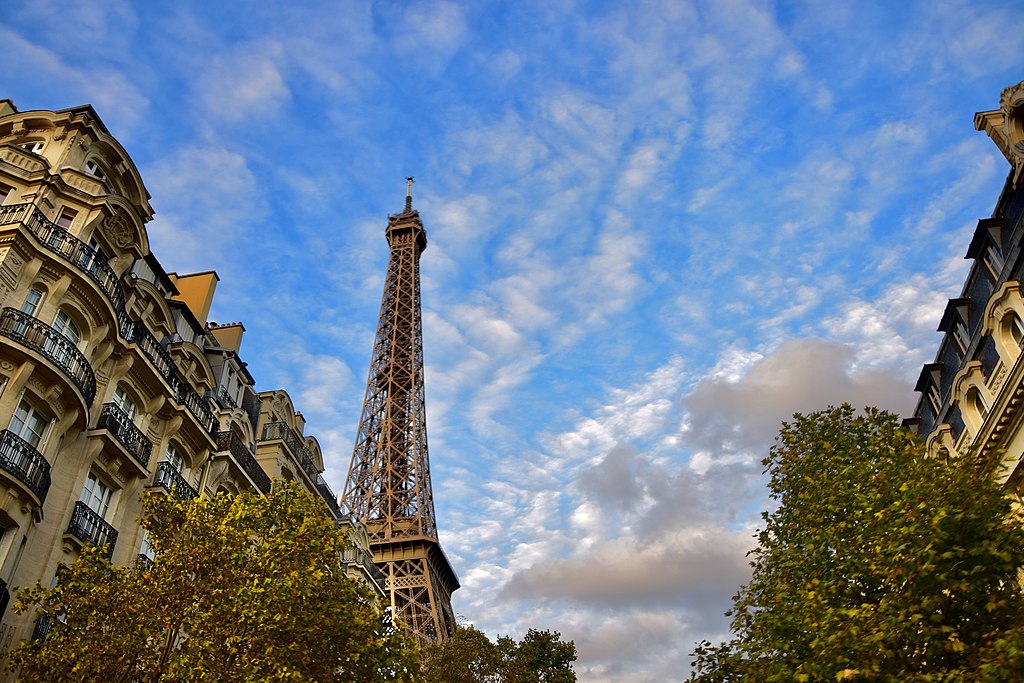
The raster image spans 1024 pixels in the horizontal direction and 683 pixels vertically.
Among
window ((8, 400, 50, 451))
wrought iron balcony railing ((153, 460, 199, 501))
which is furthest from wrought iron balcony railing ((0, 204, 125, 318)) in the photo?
→ wrought iron balcony railing ((153, 460, 199, 501))

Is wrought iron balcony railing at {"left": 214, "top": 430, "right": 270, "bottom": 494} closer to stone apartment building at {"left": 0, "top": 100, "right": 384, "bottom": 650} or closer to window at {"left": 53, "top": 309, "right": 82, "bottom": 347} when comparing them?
stone apartment building at {"left": 0, "top": 100, "right": 384, "bottom": 650}

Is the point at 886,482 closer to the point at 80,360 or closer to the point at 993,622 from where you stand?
the point at 993,622

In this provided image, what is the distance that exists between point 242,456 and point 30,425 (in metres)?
9.33

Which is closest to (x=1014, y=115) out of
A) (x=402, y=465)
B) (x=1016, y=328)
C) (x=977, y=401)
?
(x=1016, y=328)

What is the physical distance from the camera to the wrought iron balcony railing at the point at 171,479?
23.4 m

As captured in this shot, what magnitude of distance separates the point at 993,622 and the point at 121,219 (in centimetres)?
2254

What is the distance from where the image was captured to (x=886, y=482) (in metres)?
16.7

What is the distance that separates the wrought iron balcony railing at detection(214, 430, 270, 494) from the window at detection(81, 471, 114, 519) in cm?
507

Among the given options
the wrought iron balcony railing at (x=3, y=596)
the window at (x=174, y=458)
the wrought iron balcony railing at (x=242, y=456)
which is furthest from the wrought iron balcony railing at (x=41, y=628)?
the wrought iron balcony railing at (x=242, y=456)

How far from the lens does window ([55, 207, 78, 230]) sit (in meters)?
22.0

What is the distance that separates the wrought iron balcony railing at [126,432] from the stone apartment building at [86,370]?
42 millimetres

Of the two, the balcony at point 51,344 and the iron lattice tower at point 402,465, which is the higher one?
the iron lattice tower at point 402,465

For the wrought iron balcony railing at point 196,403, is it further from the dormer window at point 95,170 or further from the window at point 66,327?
the dormer window at point 95,170

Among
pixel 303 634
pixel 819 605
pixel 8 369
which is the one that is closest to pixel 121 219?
pixel 8 369
